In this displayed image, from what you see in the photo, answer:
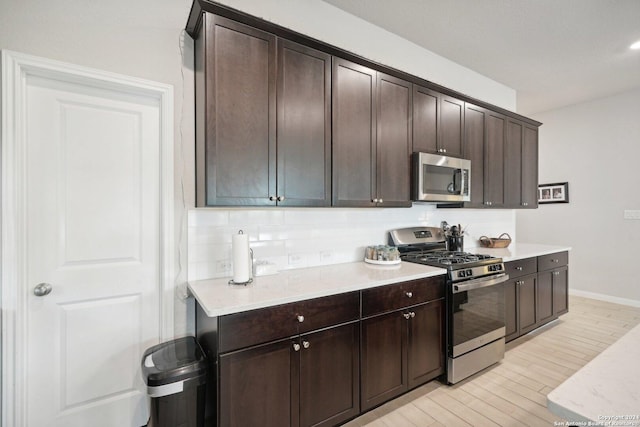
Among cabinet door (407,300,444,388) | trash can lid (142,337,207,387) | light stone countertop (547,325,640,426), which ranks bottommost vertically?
cabinet door (407,300,444,388)

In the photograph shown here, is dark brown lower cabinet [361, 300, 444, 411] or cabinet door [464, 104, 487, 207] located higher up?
cabinet door [464, 104, 487, 207]

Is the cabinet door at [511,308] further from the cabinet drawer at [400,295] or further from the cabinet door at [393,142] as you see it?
the cabinet door at [393,142]

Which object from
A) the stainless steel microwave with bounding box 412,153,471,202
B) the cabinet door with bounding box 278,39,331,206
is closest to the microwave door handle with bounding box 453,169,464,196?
the stainless steel microwave with bounding box 412,153,471,202

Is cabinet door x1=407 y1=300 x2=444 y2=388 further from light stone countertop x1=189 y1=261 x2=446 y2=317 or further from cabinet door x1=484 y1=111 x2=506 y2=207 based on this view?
cabinet door x1=484 y1=111 x2=506 y2=207

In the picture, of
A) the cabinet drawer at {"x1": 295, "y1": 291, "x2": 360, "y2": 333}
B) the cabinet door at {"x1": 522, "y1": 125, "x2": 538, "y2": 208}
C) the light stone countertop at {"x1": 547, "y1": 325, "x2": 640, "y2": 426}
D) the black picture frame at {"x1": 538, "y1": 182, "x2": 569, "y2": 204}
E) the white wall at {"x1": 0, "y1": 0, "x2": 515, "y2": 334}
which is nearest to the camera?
the light stone countertop at {"x1": 547, "y1": 325, "x2": 640, "y2": 426}

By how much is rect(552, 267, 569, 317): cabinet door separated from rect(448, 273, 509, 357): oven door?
1401 millimetres

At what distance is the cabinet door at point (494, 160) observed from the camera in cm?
338

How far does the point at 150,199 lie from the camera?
1917 mm

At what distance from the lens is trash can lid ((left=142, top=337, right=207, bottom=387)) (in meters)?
1.43

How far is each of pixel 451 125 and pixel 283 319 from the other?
2528 mm

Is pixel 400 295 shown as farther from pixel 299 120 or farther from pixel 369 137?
pixel 299 120

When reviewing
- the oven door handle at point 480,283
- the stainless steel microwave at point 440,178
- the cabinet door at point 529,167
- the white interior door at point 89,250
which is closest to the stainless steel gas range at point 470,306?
the oven door handle at point 480,283

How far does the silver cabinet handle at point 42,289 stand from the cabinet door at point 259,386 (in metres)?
1.08

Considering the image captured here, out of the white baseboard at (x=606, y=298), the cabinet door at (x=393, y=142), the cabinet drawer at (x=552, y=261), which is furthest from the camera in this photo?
the white baseboard at (x=606, y=298)
